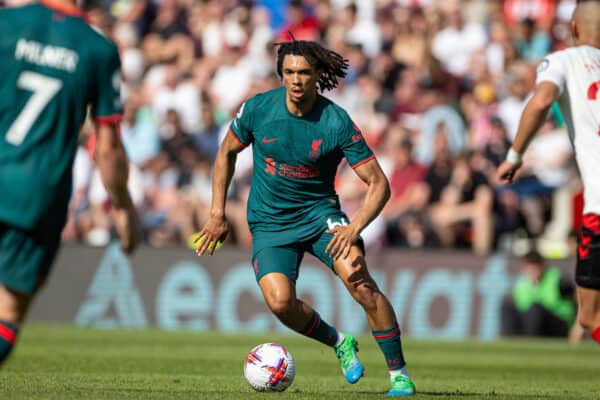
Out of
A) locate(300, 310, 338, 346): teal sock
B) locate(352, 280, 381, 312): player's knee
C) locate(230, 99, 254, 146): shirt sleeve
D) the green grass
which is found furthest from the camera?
locate(300, 310, 338, 346): teal sock

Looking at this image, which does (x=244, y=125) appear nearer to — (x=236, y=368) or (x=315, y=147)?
(x=315, y=147)

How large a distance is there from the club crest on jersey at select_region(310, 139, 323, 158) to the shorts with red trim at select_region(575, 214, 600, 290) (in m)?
2.38

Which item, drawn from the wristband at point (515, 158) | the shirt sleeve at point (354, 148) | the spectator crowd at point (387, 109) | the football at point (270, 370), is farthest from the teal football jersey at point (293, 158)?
the spectator crowd at point (387, 109)

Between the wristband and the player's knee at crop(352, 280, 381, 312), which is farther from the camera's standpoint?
the player's knee at crop(352, 280, 381, 312)

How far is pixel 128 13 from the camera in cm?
2442

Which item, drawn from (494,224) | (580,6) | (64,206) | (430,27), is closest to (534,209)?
(494,224)

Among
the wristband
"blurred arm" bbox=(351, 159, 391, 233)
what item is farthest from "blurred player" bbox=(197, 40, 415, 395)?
the wristband

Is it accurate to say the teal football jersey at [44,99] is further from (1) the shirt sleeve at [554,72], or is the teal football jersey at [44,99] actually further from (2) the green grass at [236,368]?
(1) the shirt sleeve at [554,72]

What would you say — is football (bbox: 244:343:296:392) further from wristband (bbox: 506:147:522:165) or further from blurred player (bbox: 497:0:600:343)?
wristband (bbox: 506:147:522:165)

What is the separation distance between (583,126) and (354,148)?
1.99m

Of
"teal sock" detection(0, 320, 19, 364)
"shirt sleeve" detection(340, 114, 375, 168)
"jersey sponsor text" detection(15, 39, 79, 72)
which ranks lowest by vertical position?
"teal sock" detection(0, 320, 19, 364)

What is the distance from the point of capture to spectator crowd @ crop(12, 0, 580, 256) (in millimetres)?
19156

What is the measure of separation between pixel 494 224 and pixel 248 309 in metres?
4.14

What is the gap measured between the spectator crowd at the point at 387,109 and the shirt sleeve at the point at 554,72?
32.4 feet
